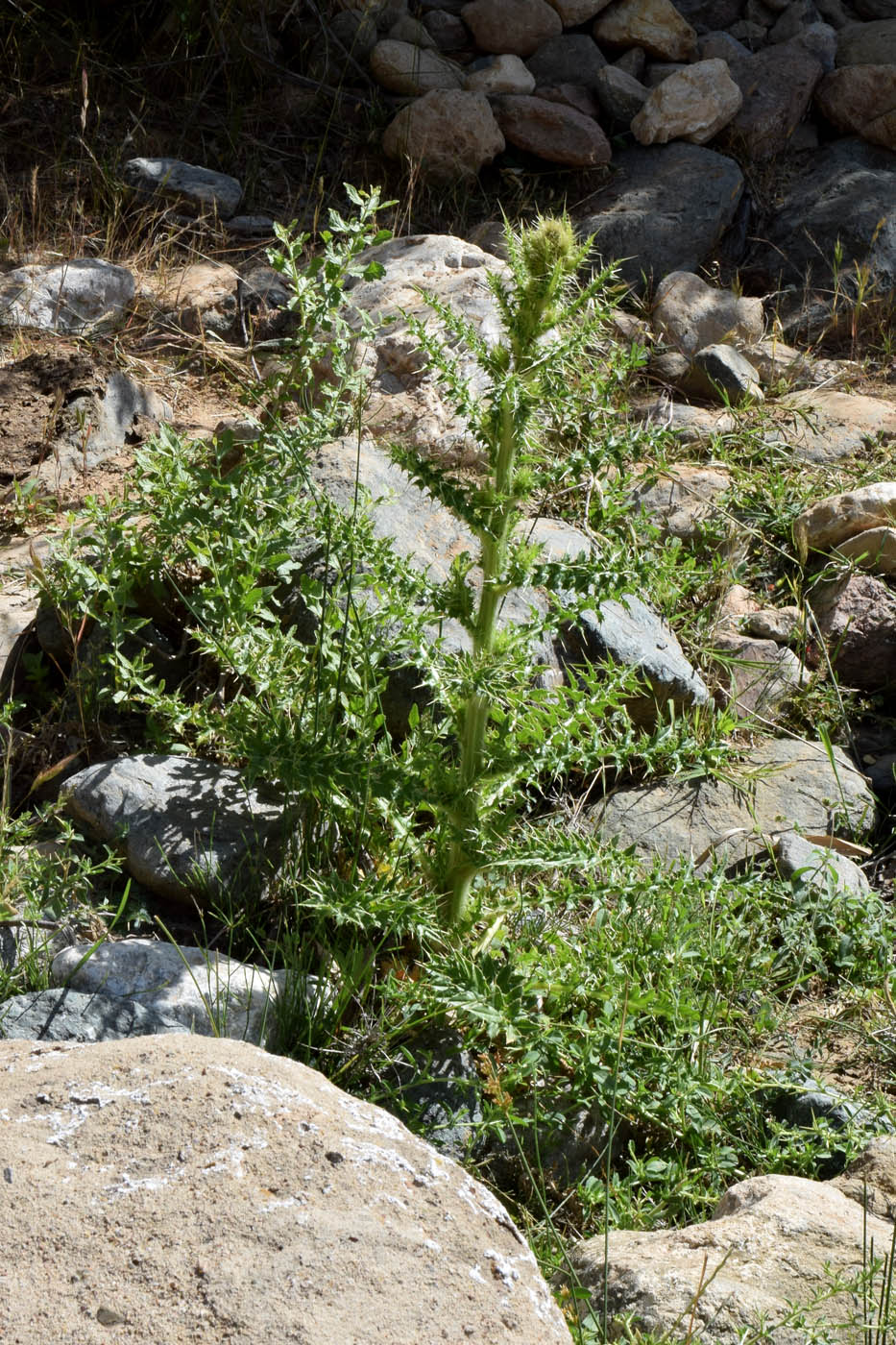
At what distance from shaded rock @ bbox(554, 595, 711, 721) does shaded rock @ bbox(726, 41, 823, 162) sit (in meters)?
4.01

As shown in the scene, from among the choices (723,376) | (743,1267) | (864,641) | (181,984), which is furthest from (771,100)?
(743,1267)

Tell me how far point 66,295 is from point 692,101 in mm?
3450

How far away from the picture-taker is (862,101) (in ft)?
21.9

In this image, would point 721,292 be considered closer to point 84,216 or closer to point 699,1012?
point 84,216

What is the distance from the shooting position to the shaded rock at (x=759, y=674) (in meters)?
4.00

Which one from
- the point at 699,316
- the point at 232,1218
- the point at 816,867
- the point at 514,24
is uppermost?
the point at 514,24

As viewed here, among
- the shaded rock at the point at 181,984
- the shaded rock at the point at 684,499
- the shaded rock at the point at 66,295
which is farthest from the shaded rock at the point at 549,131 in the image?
the shaded rock at the point at 181,984

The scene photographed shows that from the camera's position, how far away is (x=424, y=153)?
6.16m

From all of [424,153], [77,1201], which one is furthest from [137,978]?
[424,153]

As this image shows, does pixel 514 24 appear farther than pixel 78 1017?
Yes

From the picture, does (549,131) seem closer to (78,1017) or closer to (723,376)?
(723,376)

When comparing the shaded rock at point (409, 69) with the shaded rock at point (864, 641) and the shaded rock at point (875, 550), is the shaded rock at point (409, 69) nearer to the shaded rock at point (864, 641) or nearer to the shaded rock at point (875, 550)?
the shaded rock at point (875, 550)

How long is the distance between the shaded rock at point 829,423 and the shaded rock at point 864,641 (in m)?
0.96

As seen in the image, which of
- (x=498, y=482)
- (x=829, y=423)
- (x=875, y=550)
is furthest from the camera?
(x=829, y=423)
